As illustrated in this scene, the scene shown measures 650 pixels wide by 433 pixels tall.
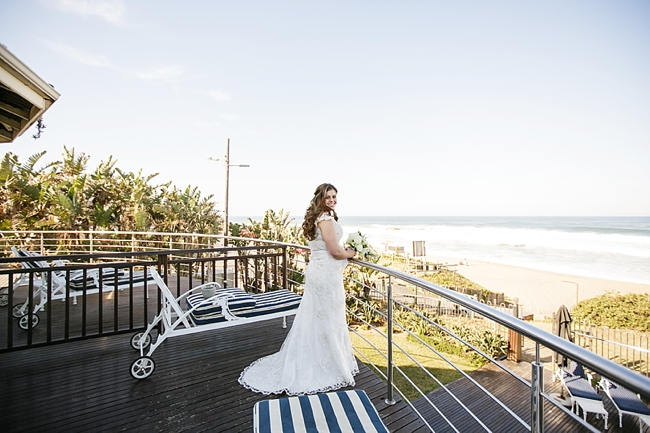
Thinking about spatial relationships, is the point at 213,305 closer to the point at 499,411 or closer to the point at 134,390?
the point at 134,390

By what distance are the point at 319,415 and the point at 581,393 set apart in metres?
7.31

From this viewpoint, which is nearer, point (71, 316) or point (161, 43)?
point (71, 316)

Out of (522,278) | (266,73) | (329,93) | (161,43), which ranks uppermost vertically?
(329,93)

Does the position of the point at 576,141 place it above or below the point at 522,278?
above

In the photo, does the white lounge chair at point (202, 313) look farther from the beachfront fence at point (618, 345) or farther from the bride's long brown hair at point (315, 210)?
the beachfront fence at point (618, 345)

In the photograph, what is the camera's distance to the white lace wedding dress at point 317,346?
2.88 metres

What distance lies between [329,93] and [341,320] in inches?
1170

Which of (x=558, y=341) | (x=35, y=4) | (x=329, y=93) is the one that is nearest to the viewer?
(x=558, y=341)

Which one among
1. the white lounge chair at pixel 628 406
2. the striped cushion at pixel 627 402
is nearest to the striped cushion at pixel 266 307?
the white lounge chair at pixel 628 406

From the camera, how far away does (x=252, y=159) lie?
4428 cm

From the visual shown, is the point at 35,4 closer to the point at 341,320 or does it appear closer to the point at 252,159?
the point at 341,320

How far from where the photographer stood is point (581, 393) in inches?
250

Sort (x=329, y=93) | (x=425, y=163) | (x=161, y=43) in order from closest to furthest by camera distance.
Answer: (x=161, y=43)
(x=329, y=93)
(x=425, y=163)

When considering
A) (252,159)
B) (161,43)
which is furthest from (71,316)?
(252,159)
